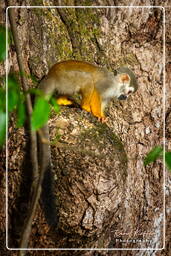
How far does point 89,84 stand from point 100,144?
0.59 metres

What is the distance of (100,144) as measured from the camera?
1577 mm

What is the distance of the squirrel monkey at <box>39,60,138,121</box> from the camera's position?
5.98ft

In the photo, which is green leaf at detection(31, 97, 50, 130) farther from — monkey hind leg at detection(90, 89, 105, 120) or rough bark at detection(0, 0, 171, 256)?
monkey hind leg at detection(90, 89, 105, 120)

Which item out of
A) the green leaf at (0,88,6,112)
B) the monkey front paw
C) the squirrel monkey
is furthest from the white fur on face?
the green leaf at (0,88,6,112)

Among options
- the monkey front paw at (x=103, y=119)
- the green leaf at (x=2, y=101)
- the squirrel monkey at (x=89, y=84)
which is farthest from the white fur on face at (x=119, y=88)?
the green leaf at (x=2, y=101)

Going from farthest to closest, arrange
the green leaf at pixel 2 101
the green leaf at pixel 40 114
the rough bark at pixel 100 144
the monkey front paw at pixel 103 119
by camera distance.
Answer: the monkey front paw at pixel 103 119
the rough bark at pixel 100 144
the green leaf at pixel 2 101
the green leaf at pixel 40 114

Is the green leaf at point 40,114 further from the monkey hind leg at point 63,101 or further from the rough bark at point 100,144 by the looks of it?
the monkey hind leg at point 63,101

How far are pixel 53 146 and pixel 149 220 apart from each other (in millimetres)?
631

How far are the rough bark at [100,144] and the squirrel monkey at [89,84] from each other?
4 centimetres

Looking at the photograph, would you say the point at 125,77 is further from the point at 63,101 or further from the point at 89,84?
the point at 63,101

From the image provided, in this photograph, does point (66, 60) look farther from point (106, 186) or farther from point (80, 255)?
point (80, 255)

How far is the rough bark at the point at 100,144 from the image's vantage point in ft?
5.15

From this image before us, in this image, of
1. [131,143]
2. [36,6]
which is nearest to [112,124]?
[131,143]

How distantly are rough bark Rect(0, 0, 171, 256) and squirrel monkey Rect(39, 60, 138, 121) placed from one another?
40mm
